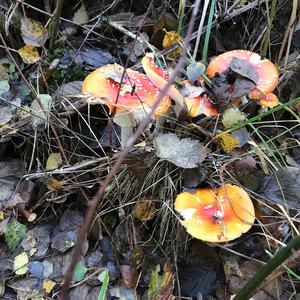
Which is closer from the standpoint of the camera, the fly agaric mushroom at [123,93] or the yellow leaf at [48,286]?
the fly agaric mushroom at [123,93]

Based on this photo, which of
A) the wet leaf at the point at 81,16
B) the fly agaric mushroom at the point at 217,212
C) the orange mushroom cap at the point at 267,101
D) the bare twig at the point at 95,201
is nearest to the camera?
the bare twig at the point at 95,201

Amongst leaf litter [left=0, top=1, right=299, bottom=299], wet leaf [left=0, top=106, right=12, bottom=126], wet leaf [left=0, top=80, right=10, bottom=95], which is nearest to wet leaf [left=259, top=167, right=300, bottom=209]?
leaf litter [left=0, top=1, right=299, bottom=299]

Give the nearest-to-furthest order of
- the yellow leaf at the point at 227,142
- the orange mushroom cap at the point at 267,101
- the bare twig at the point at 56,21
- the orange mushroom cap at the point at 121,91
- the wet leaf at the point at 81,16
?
the orange mushroom cap at the point at 121,91 → the yellow leaf at the point at 227,142 → the orange mushroom cap at the point at 267,101 → the bare twig at the point at 56,21 → the wet leaf at the point at 81,16

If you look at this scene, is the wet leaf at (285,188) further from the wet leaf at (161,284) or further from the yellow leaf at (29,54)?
the yellow leaf at (29,54)

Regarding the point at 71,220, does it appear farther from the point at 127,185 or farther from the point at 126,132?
the point at 126,132

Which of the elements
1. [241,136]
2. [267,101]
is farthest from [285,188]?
[267,101]

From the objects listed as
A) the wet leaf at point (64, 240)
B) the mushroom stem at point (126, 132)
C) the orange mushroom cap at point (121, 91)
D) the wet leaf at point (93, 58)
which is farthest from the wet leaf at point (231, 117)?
the wet leaf at point (64, 240)

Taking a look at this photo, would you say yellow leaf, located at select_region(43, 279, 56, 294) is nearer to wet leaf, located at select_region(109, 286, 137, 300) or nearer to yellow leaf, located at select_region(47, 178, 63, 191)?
wet leaf, located at select_region(109, 286, 137, 300)

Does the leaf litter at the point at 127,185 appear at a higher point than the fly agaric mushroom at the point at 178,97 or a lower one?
lower
